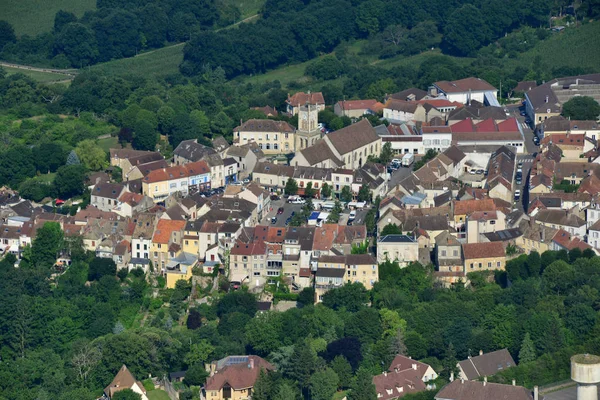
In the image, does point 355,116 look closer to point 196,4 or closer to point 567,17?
point 567,17

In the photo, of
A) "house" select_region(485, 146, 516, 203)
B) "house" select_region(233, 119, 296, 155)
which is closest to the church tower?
"house" select_region(233, 119, 296, 155)

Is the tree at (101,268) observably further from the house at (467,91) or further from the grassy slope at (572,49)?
the grassy slope at (572,49)

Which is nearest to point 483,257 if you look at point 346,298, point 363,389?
point 346,298

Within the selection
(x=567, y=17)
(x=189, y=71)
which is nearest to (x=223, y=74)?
(x=189, y=71)

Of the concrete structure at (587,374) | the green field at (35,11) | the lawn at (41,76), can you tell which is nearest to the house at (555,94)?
the lawn at (41,76)

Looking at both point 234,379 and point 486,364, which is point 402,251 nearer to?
point 486,364

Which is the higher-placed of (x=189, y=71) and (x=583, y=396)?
(x=189, y=71)

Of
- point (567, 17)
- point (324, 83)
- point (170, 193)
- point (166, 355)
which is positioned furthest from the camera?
point (567, 17)
